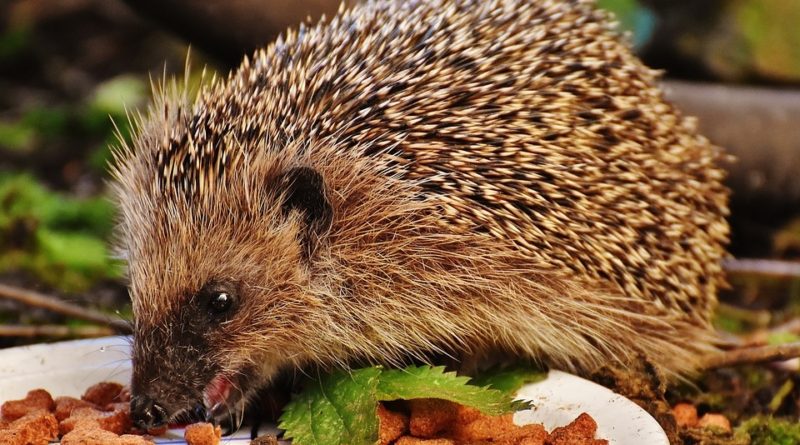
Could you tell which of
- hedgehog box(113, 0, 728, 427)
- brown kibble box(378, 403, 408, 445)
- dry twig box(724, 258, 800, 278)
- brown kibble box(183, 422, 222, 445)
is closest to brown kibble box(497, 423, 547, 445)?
brown kibble box(378, 403, 408, 445)

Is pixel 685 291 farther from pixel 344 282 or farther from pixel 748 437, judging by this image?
pixel 344 282

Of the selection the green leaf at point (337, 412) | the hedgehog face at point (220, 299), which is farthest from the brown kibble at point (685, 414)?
the hedgehog face at point (220, 299)

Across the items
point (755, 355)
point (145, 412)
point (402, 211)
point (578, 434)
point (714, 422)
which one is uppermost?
point (402, 211)

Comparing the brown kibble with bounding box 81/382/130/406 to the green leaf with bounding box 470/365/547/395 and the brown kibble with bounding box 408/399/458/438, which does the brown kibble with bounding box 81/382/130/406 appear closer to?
the brown kibble with bounding box 408/399/458/438

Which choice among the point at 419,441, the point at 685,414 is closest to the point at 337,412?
the point at 419,441

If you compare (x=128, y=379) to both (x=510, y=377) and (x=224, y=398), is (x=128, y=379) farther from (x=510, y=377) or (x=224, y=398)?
(x=510, y=377)

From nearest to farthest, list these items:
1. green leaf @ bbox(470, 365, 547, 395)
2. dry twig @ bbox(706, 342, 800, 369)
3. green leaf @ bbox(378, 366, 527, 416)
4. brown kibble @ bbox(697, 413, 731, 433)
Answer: green leaf @ bbox(378, 366, 527, 416)
green leaf @ bbox(470, 365, 547, 395)
brown kibble @ bbox(697, 413, 731, 433)
dry twig @ bbox(706, 342, 800, 369)
